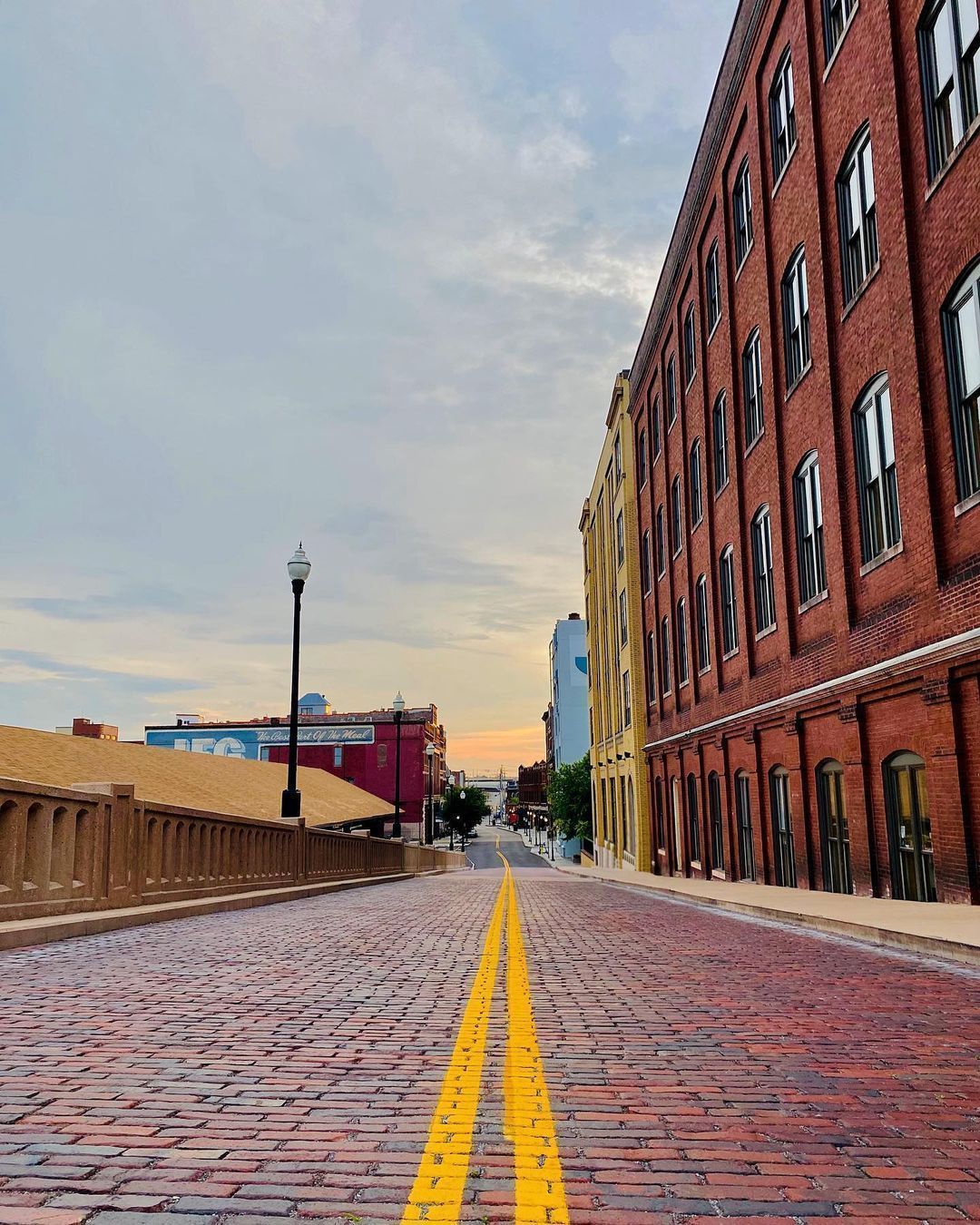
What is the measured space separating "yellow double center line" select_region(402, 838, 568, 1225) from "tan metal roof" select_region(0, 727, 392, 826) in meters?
14.7

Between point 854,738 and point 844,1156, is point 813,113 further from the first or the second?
point 844,1156

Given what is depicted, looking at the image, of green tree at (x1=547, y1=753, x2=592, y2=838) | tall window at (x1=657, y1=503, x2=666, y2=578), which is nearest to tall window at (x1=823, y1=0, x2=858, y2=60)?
tall window at (x1=657, y1=503, x2=666, y2=578)

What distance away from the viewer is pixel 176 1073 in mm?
4965

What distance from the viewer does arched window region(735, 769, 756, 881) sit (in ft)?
80.0

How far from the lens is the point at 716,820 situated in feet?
92.5

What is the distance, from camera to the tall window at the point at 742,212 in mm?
24156

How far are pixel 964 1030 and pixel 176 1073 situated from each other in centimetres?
452

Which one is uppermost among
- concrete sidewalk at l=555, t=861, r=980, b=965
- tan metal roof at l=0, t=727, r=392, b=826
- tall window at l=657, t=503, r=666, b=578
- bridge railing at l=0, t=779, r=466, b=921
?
tall window at l=657, t=503, r=666, b=578

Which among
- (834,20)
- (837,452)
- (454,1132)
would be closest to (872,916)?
(837,452)

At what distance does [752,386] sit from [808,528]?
5.52 m

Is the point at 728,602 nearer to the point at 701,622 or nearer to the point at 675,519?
the point at 701,622

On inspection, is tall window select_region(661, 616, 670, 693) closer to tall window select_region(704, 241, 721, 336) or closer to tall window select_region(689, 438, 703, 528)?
tall window select_region(689, 438, 703, 528)

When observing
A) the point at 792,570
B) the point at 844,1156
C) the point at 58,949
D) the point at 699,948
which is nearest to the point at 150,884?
the point at 58,949

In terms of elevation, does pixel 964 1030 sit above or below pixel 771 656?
below
